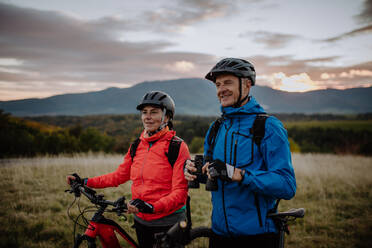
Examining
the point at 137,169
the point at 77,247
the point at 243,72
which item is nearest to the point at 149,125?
the point at 137,169

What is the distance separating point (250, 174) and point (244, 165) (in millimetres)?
166

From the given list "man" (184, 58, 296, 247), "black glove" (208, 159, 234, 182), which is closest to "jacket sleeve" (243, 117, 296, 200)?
"man" (184, 58, 296, 247)

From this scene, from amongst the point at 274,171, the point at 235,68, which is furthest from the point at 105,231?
the point at 235,68

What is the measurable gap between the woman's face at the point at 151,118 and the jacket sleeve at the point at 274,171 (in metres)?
1.43

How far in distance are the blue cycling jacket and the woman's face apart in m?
1.01

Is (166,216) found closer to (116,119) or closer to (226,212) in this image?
(226,212)

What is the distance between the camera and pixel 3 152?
19375mm

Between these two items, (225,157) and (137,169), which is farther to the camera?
(137,169)

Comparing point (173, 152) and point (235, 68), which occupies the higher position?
point (235, 68)

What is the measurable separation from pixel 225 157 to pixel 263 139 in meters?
0.38

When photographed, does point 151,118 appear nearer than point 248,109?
No

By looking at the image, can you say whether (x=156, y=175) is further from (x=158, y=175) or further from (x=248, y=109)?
(x=248, y=109)

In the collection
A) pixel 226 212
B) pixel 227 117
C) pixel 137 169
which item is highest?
pixel 227 117

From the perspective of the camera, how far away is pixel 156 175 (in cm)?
262
